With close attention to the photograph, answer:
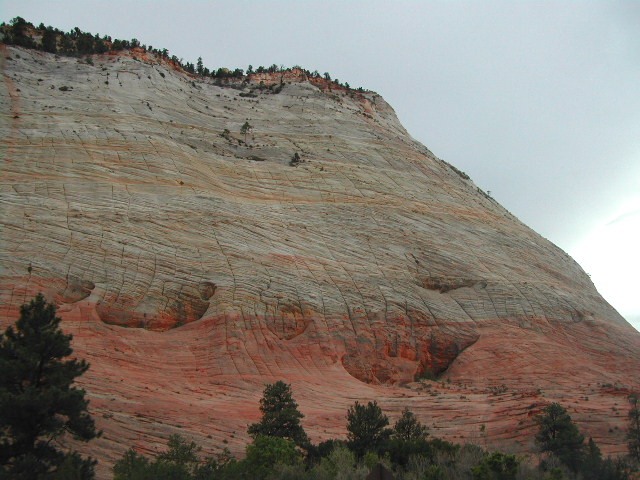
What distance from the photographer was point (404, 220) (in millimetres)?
36469

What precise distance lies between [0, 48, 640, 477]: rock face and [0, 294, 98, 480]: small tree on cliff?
9.42 ft

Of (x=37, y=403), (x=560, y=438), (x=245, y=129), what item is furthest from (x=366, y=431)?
(x=245, y=129)

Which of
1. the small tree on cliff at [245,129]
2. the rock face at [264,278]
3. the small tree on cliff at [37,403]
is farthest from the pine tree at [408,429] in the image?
the small tree on cliff at [245,129]

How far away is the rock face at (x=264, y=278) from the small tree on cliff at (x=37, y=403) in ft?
9.42

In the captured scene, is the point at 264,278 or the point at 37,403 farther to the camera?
the point at 264,278

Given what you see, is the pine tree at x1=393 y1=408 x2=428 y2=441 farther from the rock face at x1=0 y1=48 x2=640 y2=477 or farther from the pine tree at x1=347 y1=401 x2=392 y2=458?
the rock face at x1=0 y1=48 x2=640 y2=477

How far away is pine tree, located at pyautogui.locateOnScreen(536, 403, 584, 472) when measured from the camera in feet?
61.6

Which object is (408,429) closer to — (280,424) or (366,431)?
(366,431)

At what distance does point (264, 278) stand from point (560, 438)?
13917 mm

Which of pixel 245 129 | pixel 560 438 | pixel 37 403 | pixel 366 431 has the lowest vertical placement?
pixel 560 438

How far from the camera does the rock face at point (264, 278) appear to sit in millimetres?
21891

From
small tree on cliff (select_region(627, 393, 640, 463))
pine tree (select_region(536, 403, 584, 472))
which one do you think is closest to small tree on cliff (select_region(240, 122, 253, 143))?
pine tree (select_region(536, 403, 584, 472))

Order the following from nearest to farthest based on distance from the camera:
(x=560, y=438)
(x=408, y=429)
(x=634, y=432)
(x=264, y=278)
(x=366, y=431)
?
(x=366, y=431), (x=560, y=438), (x=408, y=429), (x=634, y=432), (x=264, y=278)

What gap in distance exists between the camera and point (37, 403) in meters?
12.8
